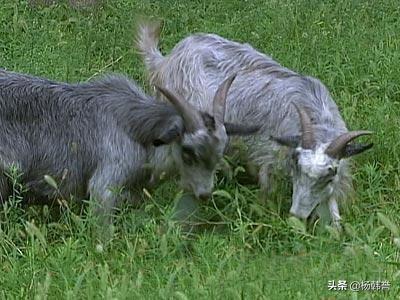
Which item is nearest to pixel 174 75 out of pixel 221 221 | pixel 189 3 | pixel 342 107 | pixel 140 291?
pixel 342 107

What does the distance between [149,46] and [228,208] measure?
7.92 feet

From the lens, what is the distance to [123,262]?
6.47 m

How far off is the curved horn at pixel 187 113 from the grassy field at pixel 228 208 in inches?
20.9

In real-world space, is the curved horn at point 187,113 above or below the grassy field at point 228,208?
above

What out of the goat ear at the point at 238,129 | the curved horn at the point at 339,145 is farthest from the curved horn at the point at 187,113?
the curved horn at the point at 339,145

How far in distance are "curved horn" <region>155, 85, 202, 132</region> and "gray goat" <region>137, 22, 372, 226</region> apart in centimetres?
70

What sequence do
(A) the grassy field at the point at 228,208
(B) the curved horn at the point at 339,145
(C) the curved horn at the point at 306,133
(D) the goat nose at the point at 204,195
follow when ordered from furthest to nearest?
(C) the curved horn at the point at 306,133
(B) the curved horn at the point at 339,145
(D) the goat nose at the point at 204,195
(A) the grassy field at the point at 228,208

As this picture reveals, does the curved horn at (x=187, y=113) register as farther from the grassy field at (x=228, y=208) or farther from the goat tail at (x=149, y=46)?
the goat tail at (x=149, y=46)

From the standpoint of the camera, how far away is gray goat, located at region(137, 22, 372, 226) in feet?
25.3

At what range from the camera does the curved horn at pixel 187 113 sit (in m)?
7.55

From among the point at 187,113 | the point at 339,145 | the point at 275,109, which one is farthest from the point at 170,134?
the point at 275,109

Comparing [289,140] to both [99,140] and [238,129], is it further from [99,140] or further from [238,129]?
[99,140]

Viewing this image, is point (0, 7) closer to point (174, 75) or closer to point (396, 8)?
point (174, 75)

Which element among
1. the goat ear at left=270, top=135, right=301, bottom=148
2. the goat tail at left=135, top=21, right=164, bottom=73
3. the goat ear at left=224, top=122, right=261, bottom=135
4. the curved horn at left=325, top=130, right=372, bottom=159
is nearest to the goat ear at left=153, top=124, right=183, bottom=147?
the goat ear at left=224, top=122, right=261, bottom=135
